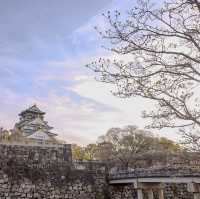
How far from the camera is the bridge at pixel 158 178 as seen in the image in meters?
13.8

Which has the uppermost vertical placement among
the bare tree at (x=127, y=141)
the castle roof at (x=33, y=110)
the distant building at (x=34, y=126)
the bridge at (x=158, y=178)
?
the castle roof at (x=33, y=110)

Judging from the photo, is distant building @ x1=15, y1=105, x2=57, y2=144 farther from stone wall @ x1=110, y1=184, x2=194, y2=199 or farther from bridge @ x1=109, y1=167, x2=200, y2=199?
bridge @ x1=109, y1=167, x2=200, y2=199

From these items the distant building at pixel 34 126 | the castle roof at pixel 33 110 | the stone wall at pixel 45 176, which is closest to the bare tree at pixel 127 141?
the distant building at pixel 34 126

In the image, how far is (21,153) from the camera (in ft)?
54.7

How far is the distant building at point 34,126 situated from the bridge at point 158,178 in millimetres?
19789

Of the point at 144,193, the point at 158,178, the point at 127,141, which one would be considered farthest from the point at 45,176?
the point at 127,141

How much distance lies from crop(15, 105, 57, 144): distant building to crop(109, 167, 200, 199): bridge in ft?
64.9

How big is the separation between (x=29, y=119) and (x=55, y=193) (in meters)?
24.2

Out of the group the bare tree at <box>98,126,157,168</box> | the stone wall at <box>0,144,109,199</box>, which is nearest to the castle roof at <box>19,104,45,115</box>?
the bare tree at <box>98,126,157,168</box>

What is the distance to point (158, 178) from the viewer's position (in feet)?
50.7

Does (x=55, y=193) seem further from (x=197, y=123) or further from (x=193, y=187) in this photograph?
(x=197, y=123)

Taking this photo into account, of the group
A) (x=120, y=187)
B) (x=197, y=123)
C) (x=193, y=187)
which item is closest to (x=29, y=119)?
(x=120, y=187)

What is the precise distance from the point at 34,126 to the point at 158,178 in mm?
25977

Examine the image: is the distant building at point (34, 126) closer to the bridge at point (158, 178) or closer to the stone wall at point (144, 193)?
the stone wall at point (144, 193)
